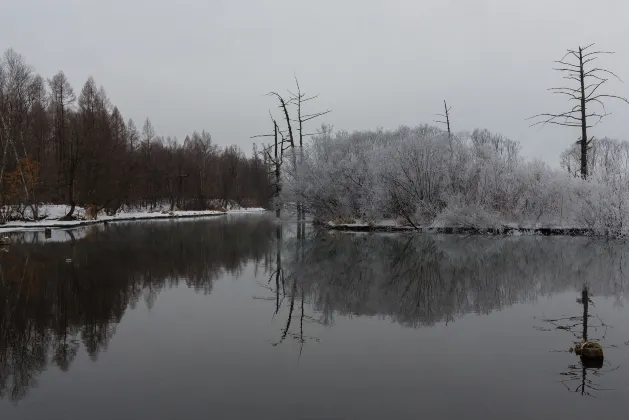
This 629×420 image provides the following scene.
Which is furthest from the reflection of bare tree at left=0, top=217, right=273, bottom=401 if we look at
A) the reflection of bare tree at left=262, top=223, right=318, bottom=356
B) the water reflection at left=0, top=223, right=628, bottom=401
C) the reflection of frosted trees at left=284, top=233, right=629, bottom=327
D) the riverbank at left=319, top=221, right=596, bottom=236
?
the riverbank at left=319, top=221, right=596, bottom=236

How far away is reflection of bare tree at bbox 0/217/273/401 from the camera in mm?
6004

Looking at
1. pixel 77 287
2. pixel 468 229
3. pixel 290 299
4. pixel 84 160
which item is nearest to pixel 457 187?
pixel 468 229

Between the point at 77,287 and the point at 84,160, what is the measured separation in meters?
38.7

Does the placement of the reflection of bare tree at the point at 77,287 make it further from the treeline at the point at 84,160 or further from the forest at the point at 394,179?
the treeline at the point at 84,160

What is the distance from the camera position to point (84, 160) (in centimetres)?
4488

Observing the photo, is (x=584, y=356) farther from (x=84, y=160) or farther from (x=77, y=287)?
(x=84, y=160)

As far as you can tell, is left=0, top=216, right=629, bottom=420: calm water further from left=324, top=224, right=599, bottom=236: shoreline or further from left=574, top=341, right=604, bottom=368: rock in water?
left=324, top=224, right=599, bottom=236: shoreline

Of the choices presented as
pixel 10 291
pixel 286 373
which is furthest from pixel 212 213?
pixel 286 373

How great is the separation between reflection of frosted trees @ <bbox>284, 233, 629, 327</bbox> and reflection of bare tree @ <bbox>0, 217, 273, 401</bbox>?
2852 mm

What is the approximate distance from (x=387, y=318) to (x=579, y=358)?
2.83 meters

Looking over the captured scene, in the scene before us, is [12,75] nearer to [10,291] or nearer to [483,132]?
[10,291]

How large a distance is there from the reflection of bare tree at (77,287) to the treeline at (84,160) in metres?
18.8

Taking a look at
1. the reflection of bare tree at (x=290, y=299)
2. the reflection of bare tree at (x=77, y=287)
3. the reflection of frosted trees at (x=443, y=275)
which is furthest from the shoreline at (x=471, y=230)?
the reflection of bare tree at (x=290, y=299)

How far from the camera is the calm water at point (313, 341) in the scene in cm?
444
